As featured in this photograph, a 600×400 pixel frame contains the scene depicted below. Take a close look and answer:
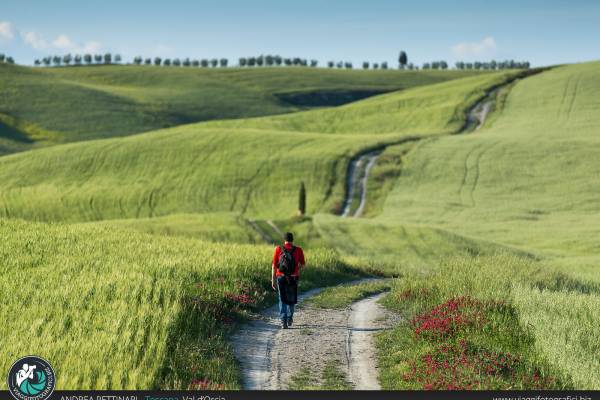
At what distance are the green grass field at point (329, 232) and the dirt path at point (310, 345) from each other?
0.46 m

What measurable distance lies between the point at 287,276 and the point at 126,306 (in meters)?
4.85

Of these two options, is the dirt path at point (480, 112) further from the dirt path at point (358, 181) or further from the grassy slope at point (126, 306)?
the grassy slope at point (126, 306)

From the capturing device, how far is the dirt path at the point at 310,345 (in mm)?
15461

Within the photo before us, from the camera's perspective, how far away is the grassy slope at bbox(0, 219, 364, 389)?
13.8 meters

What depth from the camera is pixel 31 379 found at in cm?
1263

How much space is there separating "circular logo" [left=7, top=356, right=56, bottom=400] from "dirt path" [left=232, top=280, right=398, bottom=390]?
366cm

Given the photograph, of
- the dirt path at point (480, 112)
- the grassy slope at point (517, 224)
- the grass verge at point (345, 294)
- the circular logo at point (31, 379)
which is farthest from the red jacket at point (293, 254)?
the dirt path at point (480, 112)

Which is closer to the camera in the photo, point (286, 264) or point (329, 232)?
point (286, 264)

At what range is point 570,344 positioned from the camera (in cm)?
1634

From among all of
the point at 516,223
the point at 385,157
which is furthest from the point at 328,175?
the point at 516,223

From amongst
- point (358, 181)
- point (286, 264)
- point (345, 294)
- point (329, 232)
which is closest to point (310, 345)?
point (286, 264)

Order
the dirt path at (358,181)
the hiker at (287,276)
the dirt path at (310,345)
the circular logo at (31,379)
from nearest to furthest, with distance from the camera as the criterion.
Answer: the circular logo at (31,379), the dirt path at (310,345), the hiker at (287,276), the dirt path at (358,181)

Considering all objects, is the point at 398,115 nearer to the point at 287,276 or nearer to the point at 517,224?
the point at 517,224

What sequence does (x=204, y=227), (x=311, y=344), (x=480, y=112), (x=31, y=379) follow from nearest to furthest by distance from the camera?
(x=31, y=379) → (x=311, y=344) → (x=204, y=227) → (x=480, y=112)
